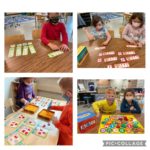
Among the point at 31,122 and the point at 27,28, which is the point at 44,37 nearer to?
the point at 27,28

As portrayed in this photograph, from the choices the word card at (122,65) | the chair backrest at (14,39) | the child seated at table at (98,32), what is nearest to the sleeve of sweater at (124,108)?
the word card at (122,65)

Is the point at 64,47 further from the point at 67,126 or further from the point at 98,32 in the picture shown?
the point at 67,126

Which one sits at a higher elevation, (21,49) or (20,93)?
(21,49)

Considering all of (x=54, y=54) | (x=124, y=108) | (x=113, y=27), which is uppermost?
(x=113, y=27)

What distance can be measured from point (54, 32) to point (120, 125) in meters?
0.46

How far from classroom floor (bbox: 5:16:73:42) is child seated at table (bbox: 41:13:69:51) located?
0.02m

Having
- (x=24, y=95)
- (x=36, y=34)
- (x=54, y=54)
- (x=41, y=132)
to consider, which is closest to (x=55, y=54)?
(x=54, y=54)

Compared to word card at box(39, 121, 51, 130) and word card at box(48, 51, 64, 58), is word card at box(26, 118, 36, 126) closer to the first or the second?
word card at box(39, 121, 51, 130)

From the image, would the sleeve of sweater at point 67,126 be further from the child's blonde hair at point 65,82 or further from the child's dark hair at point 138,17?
the child's dark hair at point 138,17

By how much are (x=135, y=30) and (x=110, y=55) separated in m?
0.14

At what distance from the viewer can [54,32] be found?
3.52ft

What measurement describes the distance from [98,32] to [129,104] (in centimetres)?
31

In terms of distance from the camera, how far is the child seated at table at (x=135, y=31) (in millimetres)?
1050
